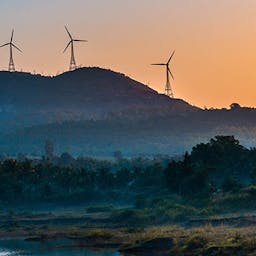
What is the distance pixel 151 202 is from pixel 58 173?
3018 centimetres

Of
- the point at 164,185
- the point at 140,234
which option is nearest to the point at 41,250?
the point at 140,234

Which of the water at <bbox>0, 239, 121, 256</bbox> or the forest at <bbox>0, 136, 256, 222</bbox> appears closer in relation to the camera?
the water at <bbox>0, 239, 121, 256</bbox>

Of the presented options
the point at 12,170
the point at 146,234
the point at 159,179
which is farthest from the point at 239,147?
the point at 146,234

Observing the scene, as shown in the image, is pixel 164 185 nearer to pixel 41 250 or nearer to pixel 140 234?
pixel 140 234

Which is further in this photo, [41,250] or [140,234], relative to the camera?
[140,234]

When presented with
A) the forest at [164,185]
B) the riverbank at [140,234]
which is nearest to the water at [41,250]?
the riverbank at [140,234]

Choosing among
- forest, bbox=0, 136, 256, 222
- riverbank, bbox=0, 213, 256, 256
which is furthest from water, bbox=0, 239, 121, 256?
forest, bbox=0, 136, 256, 222

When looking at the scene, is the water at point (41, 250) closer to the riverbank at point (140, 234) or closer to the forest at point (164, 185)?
the riverbank at point (140, 234)

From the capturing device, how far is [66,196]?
138 meters

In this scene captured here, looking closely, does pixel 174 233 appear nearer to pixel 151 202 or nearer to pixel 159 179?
pixel 151 202

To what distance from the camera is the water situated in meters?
80.8

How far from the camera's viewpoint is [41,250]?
3356 inches

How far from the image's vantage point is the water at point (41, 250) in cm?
8075

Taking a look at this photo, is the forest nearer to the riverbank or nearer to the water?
the riverbank
